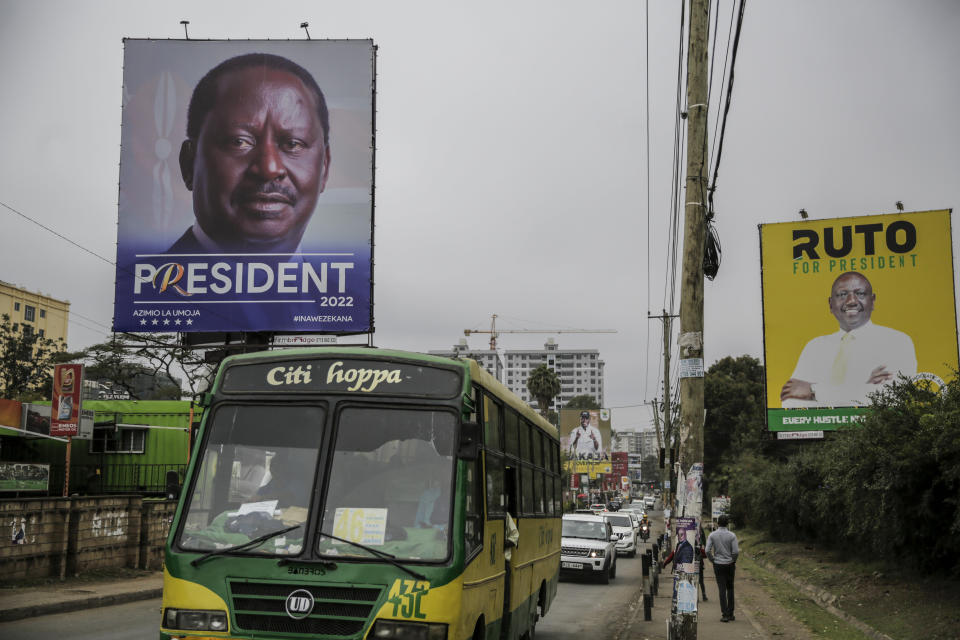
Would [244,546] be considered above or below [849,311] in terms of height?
below

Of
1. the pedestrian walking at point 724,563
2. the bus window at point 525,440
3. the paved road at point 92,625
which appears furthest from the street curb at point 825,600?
the paved road at point 92,625

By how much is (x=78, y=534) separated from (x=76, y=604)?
353cm

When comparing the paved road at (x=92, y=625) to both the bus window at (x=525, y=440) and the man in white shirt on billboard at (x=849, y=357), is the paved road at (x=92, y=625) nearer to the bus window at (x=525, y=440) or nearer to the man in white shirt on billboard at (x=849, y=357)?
the bus window at (x=525, y=440)

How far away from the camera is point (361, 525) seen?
704cm

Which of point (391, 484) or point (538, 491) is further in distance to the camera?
point (538, 491)

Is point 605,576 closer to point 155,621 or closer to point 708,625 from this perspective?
point 708,625

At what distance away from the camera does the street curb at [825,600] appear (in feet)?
47.6

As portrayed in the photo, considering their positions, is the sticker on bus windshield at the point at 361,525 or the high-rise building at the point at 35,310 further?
the high-rise building at the point at 35,310

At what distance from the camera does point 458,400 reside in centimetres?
760

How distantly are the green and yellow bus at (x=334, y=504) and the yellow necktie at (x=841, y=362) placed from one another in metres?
25.2

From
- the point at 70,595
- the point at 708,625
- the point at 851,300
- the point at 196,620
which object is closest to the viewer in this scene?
the point at 196,620

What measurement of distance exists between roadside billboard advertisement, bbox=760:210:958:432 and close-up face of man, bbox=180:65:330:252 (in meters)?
15.5

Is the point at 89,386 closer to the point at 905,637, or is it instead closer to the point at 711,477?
the point at 711,477

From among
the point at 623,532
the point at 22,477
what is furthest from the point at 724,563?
the point at 623,532
